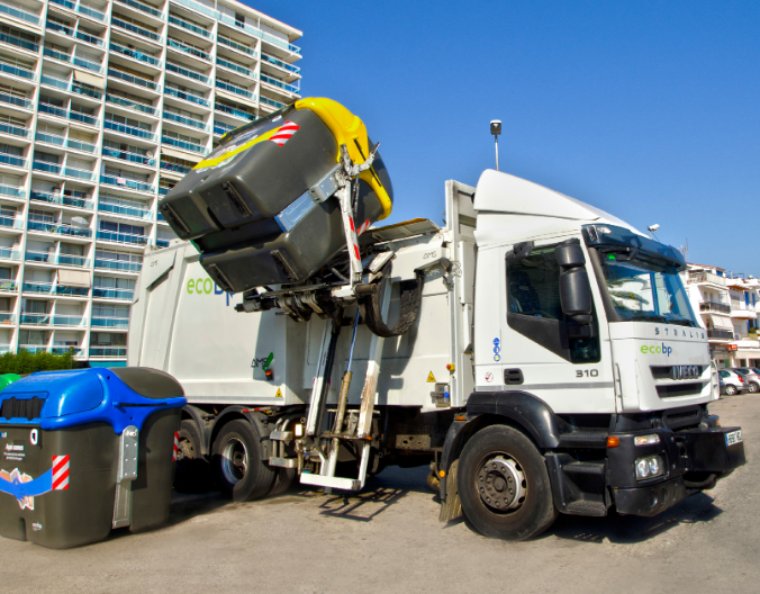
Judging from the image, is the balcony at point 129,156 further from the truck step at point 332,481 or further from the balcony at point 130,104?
the truck step at point 332,481

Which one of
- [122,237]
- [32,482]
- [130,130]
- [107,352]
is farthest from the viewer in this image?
[130,130]

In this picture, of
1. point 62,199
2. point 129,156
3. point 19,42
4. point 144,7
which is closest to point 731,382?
point 129,156

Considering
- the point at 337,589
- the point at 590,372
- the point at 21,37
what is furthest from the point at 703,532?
the point at 21,37

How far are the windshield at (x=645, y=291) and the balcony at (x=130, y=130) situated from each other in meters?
53.6

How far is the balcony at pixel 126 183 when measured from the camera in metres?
51.1

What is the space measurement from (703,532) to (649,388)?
1.68 metres

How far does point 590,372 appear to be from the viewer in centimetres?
514

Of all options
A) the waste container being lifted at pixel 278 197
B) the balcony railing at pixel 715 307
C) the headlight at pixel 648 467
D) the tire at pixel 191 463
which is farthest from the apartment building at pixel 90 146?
the balcony railing at pixel 715 307

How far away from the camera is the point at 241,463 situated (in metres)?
7.77

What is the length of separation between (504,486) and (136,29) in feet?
193

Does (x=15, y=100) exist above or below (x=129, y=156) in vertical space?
above

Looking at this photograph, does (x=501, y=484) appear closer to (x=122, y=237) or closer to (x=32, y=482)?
(x=32, y=482)

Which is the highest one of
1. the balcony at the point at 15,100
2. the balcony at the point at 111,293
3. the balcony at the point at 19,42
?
the balcony at the point at 19,42

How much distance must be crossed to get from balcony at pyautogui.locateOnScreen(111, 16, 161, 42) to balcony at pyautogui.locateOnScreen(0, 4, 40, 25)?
6264 mm
